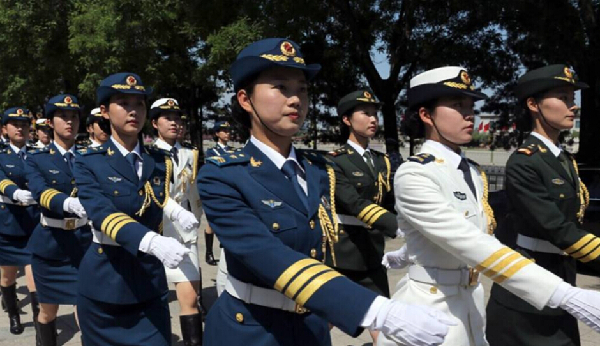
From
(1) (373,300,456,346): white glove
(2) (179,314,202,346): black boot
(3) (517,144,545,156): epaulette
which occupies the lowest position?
(2) (179,314,202,346): black boot

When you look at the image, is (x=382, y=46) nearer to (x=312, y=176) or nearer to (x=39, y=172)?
(x=39, y=172)

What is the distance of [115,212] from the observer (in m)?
3.96

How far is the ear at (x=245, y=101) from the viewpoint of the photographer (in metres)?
2.67

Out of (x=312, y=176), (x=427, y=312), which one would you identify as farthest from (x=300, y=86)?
(x=427, y=312)

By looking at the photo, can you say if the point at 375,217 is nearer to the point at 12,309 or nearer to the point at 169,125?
the point at 169,125

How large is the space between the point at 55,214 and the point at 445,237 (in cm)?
412

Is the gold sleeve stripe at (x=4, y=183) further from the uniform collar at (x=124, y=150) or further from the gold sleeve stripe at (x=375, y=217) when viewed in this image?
the gold sleeve stripe at (x=375, y=217)

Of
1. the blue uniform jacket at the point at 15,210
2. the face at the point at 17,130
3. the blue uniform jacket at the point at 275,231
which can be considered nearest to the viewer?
the blue uniform jacket at the point at 275,231

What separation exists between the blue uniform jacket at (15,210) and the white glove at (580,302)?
6.22 metres

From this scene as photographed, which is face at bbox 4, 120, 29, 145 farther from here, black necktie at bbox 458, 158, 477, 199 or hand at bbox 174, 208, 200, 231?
black necktie at bbox 458, 158, 477, 199

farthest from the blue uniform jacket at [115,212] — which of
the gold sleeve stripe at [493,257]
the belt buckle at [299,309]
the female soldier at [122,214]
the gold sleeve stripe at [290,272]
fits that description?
the gold sleeve stripe at [493,257]

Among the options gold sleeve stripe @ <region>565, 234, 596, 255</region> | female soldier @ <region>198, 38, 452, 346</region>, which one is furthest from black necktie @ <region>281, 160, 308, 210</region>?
gold sleeve stripe @ <region>565, 234, 596, 255</region>

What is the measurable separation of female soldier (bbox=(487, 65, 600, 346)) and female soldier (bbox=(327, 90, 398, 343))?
1.16 meters

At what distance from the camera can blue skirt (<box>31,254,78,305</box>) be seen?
5723 mm
